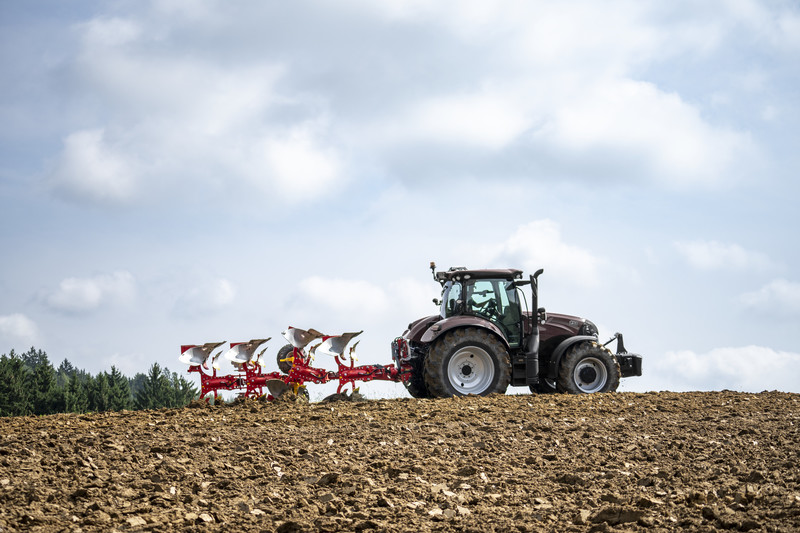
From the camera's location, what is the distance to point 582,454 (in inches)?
287

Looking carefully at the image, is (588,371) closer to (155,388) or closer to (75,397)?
(75,397)

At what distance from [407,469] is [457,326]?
16.2 ft

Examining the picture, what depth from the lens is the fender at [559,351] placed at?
40.1 feet

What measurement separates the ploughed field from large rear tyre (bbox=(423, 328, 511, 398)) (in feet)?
3.30

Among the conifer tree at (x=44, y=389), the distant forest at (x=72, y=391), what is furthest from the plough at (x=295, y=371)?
the conifer tree at (x=44, y=389)

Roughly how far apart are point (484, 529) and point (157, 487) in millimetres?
2889

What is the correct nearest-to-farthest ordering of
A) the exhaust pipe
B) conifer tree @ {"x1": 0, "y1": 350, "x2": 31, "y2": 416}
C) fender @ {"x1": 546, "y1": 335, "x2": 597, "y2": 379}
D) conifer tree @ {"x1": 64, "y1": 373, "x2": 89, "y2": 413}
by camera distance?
the exhaust pipe
fender @ {"x1": 546, "y1": 335, "x2": 597, "y2": 379}
conifer tree @ {"x1": 0, "y1": 350, "x2": 31, "y2": 416}
conifer tree @ {"x1": 64, "y1": 373, "x2": 89, "y2": 413}

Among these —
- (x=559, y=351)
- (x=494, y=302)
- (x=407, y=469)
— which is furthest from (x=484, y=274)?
(x=407, y=469)

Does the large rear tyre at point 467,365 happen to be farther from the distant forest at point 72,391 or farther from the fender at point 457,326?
the distant forest at point 72,391

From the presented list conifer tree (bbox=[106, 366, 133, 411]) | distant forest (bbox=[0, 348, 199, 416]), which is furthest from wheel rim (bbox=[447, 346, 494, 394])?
conifer tree (bbox=[106, 366, 133, 411])

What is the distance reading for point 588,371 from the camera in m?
12.5

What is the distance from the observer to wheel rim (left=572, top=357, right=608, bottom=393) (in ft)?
40.8

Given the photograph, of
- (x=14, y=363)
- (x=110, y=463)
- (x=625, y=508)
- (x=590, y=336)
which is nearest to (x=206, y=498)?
(x=110, y=463)

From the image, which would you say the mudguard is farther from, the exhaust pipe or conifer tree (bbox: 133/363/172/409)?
conifer tree (bbox: 133/363/172/409)
